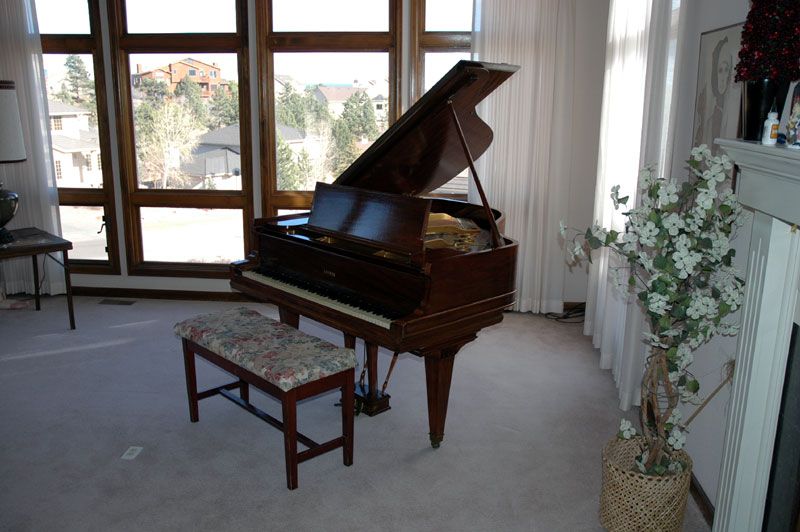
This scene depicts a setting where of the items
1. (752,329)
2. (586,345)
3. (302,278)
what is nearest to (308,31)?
(302,278)

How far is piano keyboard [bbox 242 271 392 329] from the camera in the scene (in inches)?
116

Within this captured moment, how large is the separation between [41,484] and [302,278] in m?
1.49

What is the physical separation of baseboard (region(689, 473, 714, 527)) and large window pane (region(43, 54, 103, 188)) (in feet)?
16.4

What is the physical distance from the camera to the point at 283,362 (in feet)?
9.80

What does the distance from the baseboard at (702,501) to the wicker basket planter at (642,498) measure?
0.61 ft

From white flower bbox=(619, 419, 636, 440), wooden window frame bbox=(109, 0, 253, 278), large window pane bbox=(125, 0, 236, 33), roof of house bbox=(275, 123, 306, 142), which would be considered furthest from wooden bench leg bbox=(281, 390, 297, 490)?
large window pane bbox=(125, 0, 236, 33)

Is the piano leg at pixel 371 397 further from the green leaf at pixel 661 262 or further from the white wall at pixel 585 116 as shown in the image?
the white wall at pixel 585 116

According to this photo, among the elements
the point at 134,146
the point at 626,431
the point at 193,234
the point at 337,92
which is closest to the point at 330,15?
the point at 337,92

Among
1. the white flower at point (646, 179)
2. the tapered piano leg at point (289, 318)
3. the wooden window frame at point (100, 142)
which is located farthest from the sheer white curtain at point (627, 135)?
the wooden window frame at point (100, 142)

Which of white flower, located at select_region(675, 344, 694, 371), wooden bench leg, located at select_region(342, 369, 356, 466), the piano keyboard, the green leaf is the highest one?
the green leaf

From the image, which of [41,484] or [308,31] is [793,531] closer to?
[41,484]

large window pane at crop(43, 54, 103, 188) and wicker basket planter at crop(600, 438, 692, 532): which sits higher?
large window pane at crop(43, 54, 103, 188)

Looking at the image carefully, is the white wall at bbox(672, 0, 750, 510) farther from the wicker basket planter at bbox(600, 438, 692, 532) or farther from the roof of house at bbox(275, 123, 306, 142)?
the roof of house at bbox(275, 123, 306, 142)

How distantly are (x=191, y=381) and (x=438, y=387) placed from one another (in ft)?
4.34
